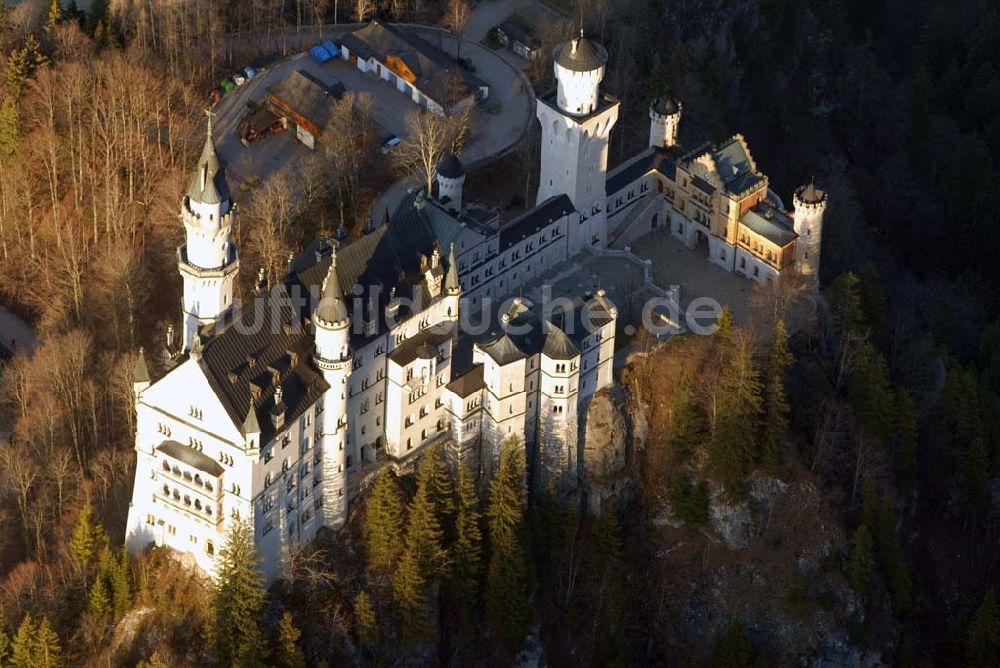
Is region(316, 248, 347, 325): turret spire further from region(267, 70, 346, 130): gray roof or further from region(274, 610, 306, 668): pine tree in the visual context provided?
region(267, 70, 346, 130): gray roof

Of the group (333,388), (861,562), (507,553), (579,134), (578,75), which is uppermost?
(578,75)

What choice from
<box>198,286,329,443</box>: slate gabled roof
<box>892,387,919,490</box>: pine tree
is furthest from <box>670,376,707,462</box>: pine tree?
<box>198,286,329,443</box>: slate gabled roof

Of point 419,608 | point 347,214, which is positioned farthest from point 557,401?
point 347,214

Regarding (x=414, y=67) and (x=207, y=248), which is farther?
(x=414, y=67)

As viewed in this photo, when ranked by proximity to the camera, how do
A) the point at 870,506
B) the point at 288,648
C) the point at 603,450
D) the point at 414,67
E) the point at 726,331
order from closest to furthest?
1. the point at 288,648
2. the point at 603,450
3. the point at 726,331
4. the point at 870,506
5. the point at 414,67

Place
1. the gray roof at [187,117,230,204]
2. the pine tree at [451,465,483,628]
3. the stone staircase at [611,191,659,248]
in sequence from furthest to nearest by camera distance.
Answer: the stone staircase at [611,191,659,248], the pine tree at [451,465,483,628], the gray roof at [187,117,230,204]

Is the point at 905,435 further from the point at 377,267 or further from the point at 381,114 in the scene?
the point at 381,114

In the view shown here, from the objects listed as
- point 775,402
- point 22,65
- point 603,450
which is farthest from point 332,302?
point 22,65
